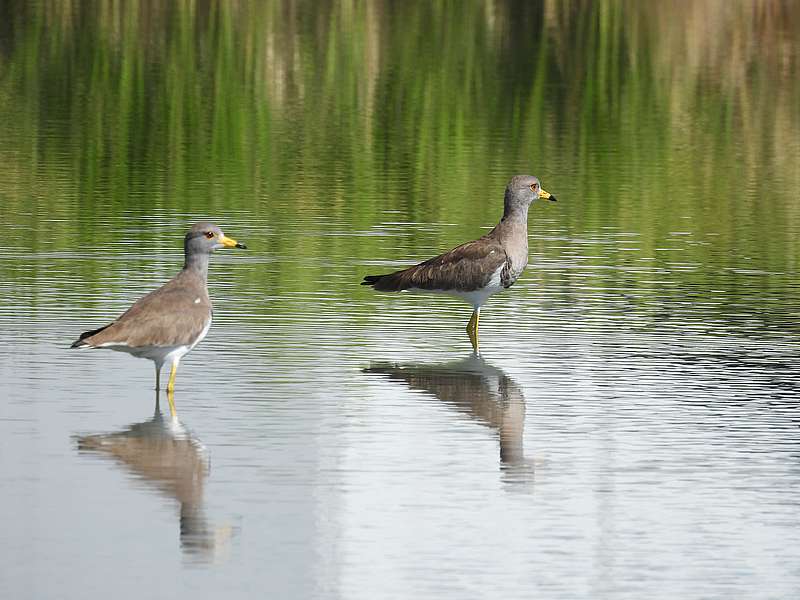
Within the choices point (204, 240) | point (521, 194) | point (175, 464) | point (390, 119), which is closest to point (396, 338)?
point (521, 194)

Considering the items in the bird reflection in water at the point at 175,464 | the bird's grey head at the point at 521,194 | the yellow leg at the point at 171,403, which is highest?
the bird's grey head at the point at 521,194

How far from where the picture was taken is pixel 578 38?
4378 centimetres

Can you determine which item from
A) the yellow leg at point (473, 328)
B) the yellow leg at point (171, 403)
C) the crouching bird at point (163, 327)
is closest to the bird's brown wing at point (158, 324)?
the crouching bird at point (163, 327)

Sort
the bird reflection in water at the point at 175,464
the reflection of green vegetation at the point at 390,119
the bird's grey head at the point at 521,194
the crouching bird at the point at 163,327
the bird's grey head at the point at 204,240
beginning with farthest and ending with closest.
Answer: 1. the reflection of green vegetation at the point at 390,119
2. the bird's grey head at the point at 521,194
3. the bird's grey head at the point at 204,240
4. the crouching bird at the point at 163,327
5. the bird reflection in water at the point at 175,464

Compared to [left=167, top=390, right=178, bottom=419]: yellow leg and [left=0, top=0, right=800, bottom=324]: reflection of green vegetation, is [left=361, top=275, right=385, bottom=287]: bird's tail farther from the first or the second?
[left=167, top=390, right=178, bottom=419]: yellow leg

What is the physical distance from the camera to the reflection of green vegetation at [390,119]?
2428 centimetres

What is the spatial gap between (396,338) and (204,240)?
2.80 metres

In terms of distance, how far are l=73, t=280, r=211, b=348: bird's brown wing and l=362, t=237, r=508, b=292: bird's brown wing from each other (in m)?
3.81

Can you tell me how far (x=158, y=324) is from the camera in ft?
45.7

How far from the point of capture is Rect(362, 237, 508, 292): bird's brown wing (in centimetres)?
1758

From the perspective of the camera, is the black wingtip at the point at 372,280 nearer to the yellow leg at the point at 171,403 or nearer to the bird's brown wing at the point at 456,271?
the bird's brown wing at the point at 456,271

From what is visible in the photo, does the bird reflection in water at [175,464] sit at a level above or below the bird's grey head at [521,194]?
below

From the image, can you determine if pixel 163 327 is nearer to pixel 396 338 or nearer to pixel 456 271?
pixel 396 338

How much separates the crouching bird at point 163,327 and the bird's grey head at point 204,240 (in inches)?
11.5
